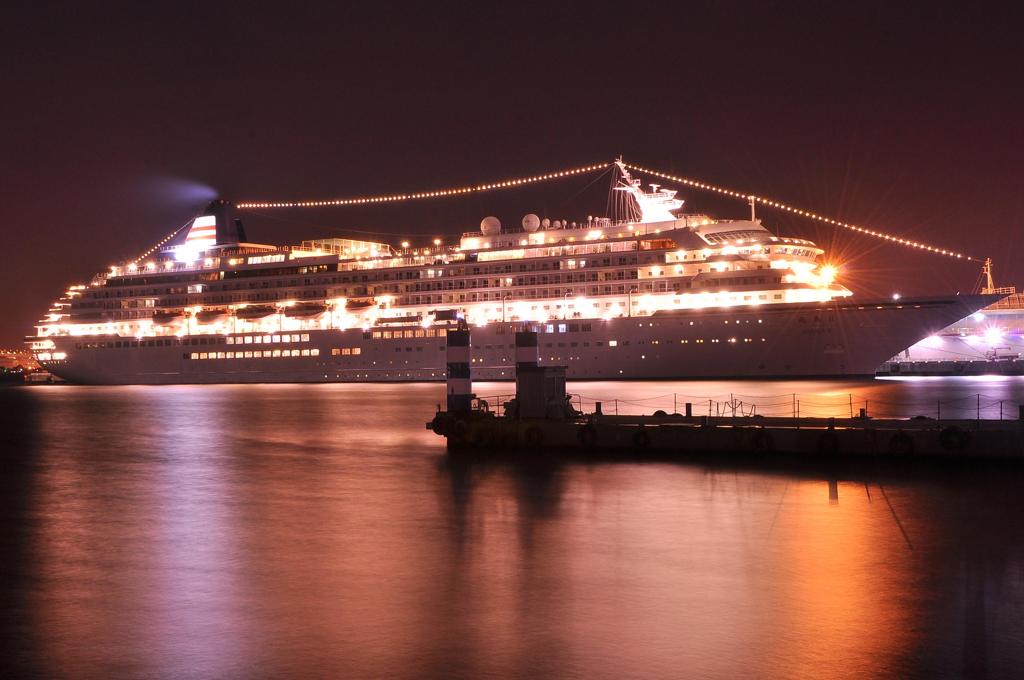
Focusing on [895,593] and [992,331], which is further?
[992,331]

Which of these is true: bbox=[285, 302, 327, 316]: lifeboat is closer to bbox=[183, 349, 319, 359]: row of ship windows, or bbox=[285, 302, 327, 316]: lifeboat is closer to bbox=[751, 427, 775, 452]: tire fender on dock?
bbox=[183, 349, 319, 359]: row of ship windows

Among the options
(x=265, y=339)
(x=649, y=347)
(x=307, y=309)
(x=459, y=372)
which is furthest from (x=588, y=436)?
(x=265, y=339)

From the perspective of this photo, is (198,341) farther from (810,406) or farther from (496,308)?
(810,406)

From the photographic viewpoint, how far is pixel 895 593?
32.8 feet

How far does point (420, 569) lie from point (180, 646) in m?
3.75

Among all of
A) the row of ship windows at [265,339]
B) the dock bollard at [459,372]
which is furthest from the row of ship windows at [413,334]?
the dock bollard at [459,372]

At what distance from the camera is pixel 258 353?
73125mm

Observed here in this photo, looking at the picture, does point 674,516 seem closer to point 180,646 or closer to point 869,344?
point 180,646

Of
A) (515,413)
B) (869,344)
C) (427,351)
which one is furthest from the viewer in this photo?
(427,351)

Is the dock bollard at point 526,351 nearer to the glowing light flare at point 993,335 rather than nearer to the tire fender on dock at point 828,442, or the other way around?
the tire fender on dock at point 828,442

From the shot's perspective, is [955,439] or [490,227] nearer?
[955,439]

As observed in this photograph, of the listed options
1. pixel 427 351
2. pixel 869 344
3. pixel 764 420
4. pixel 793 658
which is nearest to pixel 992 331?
pixel 869 344

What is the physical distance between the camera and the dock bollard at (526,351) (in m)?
24.7

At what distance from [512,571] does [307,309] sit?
62640 mm
